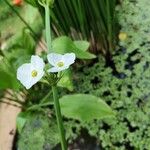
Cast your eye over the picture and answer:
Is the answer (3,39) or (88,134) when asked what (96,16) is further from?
(3,39)

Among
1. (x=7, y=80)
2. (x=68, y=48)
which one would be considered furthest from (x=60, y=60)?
(x=7, y=80)

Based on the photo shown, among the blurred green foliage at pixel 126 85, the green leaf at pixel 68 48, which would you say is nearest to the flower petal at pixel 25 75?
the green leaf at pixel 68 48

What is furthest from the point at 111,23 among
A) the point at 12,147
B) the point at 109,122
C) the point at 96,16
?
the point at 12,147

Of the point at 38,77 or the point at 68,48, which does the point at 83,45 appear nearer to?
the point at 68,48

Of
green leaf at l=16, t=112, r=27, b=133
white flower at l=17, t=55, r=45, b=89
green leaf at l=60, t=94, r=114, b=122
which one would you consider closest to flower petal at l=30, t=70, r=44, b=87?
white flower at l=17, t=55, r=45, b=89

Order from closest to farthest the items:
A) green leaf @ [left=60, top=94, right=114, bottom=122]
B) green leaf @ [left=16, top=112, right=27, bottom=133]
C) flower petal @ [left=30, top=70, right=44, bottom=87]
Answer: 1. flower petal @ [left=30, top=70, right=44, bottom=87]
2. green leaf @ [left=60, top=94, right=114, bottom=122]
3. green leaf @ [left=16, top=112, right=27, bottom=133]

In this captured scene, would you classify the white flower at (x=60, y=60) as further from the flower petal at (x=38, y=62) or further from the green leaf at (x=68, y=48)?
the green leaf at (x=68, y=48)

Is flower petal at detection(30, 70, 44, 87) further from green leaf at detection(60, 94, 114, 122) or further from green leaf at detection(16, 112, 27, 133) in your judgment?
green leaf at detection(16, 112, 27, 133)
